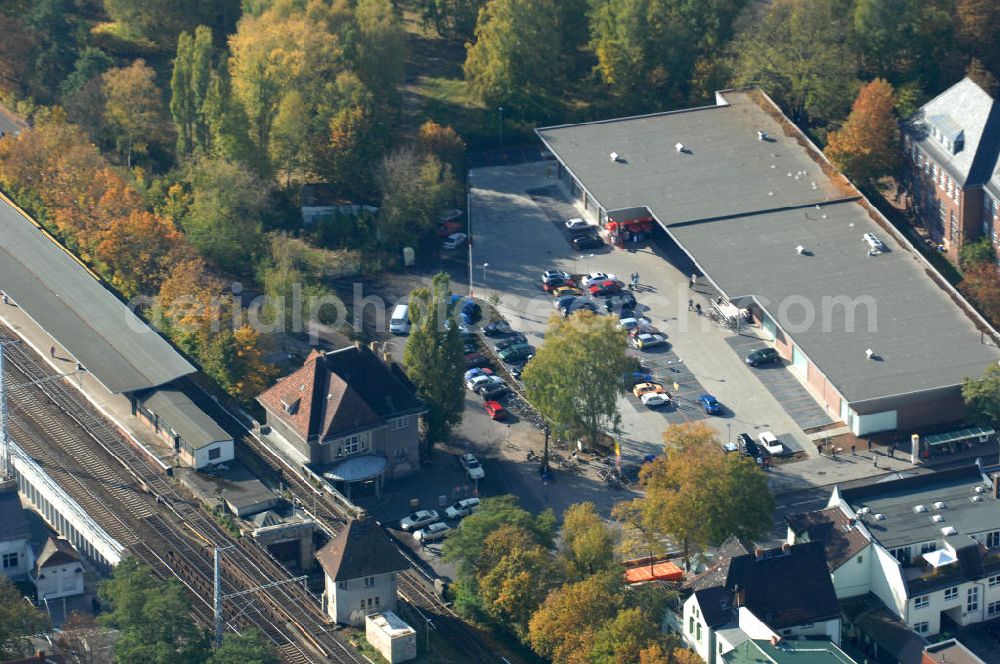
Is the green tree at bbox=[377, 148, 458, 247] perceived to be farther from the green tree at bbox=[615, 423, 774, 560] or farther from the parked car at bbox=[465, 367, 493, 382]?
the green tree at bbox=[615, 423, 774, 560]

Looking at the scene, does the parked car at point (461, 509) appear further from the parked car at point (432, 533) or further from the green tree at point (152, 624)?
the green tree at point (152, 624)

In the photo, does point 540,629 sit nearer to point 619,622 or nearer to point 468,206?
point 619,622

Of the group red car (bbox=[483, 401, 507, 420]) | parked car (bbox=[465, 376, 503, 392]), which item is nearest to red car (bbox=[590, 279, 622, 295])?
parked car (bbox=[465, 376, 503, 392])

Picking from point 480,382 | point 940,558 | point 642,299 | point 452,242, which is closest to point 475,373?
point 480,382

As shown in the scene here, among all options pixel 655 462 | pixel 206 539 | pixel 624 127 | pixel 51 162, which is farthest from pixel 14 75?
pixel 655 462

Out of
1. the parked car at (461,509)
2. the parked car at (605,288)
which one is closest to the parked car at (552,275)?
the parked car at (605,288)
